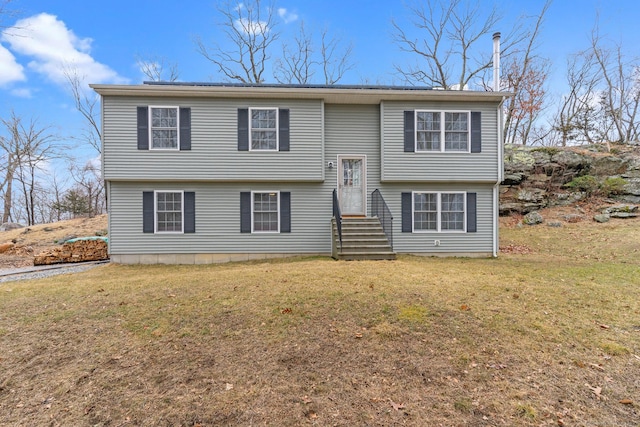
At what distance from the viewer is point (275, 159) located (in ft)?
32.7

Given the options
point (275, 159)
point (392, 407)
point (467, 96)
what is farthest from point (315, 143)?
Answer: point (392, 407)

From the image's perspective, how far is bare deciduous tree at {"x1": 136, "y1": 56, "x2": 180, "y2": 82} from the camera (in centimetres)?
2141

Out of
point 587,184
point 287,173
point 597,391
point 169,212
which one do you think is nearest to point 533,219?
point 587,184

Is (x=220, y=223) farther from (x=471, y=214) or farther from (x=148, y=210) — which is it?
(x=471, y=214)

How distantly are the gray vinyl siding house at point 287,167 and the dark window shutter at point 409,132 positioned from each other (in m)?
0.03

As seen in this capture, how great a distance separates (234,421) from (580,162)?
19.7 meters

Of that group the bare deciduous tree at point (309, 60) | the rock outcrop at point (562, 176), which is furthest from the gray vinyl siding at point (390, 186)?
the bare deciduous tree at point (309, 60)

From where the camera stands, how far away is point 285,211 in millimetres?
10312

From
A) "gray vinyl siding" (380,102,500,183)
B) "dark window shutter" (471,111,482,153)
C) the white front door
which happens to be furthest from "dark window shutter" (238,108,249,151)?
"dark window shutter" (471,111,482,153)

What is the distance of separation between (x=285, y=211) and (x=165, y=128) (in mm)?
4570

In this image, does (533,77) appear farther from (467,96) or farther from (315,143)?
(315,143)

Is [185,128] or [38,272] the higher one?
[185,128]

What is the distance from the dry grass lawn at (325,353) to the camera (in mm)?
2715

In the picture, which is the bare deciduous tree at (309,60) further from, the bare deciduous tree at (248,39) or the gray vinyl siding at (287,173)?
the gray vinyl siding at (287,173)
